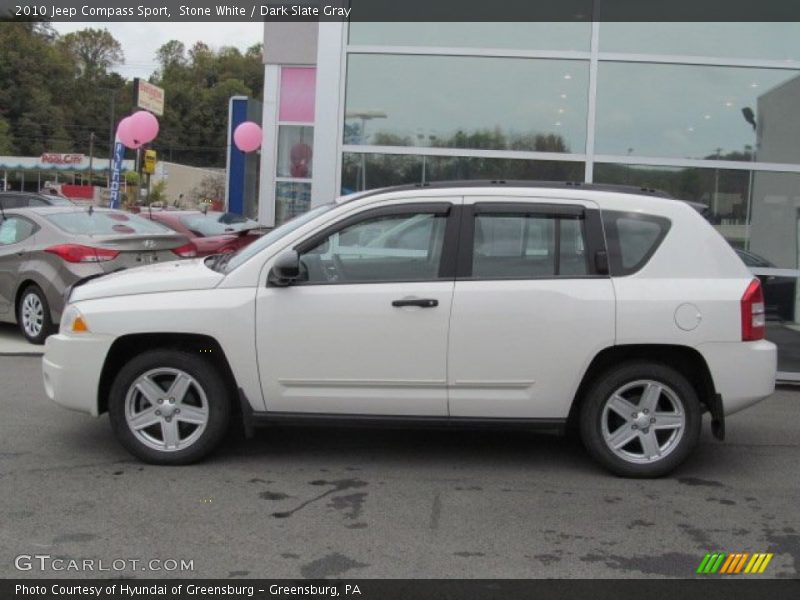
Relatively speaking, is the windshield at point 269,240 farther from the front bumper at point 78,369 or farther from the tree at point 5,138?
the tree at point 5,138

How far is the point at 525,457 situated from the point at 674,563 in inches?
68.2

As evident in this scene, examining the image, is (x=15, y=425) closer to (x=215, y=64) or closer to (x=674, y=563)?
(x=674, y=563)

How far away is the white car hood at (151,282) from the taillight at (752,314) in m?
3.14

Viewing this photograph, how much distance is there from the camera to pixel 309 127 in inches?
862

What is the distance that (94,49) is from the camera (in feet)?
372

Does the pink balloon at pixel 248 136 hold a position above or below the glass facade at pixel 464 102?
above

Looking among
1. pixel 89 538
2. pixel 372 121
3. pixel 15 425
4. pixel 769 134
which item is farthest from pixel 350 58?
pixel 89 538

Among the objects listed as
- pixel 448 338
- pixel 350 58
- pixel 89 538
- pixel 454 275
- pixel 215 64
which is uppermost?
pixel 215 64

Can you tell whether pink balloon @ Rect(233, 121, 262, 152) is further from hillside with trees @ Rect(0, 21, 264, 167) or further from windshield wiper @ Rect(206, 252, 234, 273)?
hillside with trees @ Rect(0, 21, 264, 167)

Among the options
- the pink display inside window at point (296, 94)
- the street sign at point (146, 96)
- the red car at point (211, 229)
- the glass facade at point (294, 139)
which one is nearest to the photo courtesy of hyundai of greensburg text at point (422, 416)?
the red car at point (211, 229)

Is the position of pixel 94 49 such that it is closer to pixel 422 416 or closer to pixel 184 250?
pixel 184 250

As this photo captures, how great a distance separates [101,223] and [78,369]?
504 cm

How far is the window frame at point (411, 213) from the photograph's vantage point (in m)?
5.17

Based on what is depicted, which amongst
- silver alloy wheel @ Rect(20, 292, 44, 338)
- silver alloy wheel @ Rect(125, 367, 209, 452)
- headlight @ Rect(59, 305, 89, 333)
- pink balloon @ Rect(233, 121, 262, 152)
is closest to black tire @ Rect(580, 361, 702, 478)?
silver alloy wheel @ Rect(125, 367, 209, 452)
